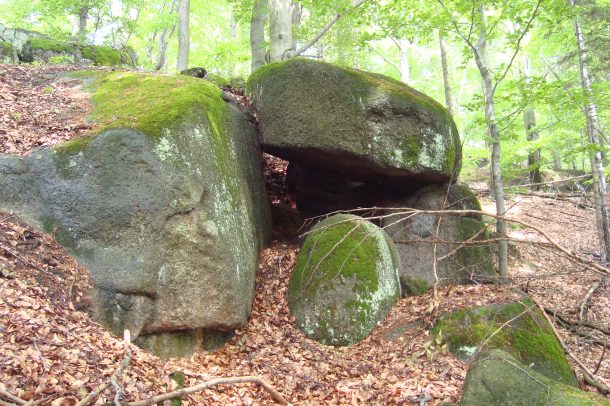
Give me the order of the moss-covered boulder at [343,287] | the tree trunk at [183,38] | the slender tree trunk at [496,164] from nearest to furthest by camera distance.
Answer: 1. the moss-covered boulder at [343,287]
2. the slender tree trunk at [496,164]
3. the tree trunk at [183,38]

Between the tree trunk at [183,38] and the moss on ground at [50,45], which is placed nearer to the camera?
the moss on ground at [50,45]

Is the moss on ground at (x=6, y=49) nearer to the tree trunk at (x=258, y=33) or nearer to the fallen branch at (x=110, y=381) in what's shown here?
the tree trunk at (x=258, y=33)

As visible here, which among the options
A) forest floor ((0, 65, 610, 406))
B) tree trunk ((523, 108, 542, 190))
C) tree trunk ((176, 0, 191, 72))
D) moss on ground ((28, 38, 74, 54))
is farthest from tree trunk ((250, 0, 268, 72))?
tree trunk ((523, 108, 542, 190))

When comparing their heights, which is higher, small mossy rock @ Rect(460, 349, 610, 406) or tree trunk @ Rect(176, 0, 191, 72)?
tree trunk @ Rect(176, 0, 191, 72)

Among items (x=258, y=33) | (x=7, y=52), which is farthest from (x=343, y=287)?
(x=7, y=52)

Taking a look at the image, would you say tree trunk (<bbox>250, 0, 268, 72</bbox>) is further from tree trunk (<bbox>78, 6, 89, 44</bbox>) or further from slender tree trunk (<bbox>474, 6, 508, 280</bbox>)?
slender tree trunk (<bbox>474, 6, 508, 280</bbox>)

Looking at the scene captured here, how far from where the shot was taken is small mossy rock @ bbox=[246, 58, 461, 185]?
798 centimetres

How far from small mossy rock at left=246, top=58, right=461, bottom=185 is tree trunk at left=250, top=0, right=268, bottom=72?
3479 millimetres

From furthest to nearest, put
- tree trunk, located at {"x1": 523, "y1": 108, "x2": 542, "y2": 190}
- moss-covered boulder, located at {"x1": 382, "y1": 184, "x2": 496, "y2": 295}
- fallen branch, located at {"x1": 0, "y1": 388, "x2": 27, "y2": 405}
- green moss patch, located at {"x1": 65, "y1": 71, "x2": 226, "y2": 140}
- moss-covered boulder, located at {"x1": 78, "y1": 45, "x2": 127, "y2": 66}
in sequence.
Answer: tree trunk, located at {"x1": 523, "y1": 108, "x2": 542, "y2": 190} < moss-covered boulder, located at {"x1": 78, "y1": 45, "x2": 127, "y2": 66} < moss-covered boulder, located at {"x1": 382, "y1": 184, "x2": 496, "y2": 295} < green moss patch, located at {"x1": 65, "y1": 71, "x2": 226, "y2": 140} < fallen branch, located at {"x1": 0, "y1": 388, "x2": 27, "y2": 405}

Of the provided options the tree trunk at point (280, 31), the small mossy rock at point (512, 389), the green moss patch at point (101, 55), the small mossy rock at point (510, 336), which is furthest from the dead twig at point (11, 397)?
the green moss patch at point (101, 55)

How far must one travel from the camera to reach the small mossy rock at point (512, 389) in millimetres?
3512

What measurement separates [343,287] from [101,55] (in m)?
9.16

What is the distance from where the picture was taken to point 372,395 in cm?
480

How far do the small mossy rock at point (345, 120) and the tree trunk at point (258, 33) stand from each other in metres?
3.48
